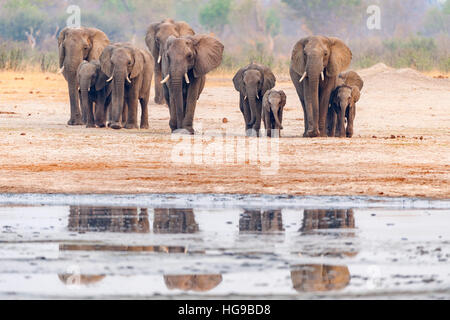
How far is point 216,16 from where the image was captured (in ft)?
246

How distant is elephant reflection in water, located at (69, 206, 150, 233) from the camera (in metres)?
9.85

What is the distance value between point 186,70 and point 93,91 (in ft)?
9.28

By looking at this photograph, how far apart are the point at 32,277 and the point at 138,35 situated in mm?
74979

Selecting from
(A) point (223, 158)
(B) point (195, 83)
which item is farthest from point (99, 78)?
(A) point (223, 158)

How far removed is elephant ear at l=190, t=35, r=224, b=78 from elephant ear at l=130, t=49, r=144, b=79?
4.39ft

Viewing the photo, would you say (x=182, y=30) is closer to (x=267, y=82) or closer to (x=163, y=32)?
(x=163, y=32)

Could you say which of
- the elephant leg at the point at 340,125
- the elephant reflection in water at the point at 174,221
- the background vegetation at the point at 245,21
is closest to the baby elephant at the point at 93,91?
the elephant leg at the point at 340,125

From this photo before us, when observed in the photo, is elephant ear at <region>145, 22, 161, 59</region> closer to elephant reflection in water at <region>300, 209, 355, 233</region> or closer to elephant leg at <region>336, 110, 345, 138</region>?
elephant leg at <region>336, 110, 345, 138</region>

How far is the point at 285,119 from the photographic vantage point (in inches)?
920

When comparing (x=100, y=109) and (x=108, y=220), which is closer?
(x=108, y=220)

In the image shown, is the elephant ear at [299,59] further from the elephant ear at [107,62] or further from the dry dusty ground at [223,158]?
the elephant ear at [107,62]

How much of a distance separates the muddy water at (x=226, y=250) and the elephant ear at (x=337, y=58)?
22.9 feet

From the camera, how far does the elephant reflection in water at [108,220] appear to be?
9.85 meters
